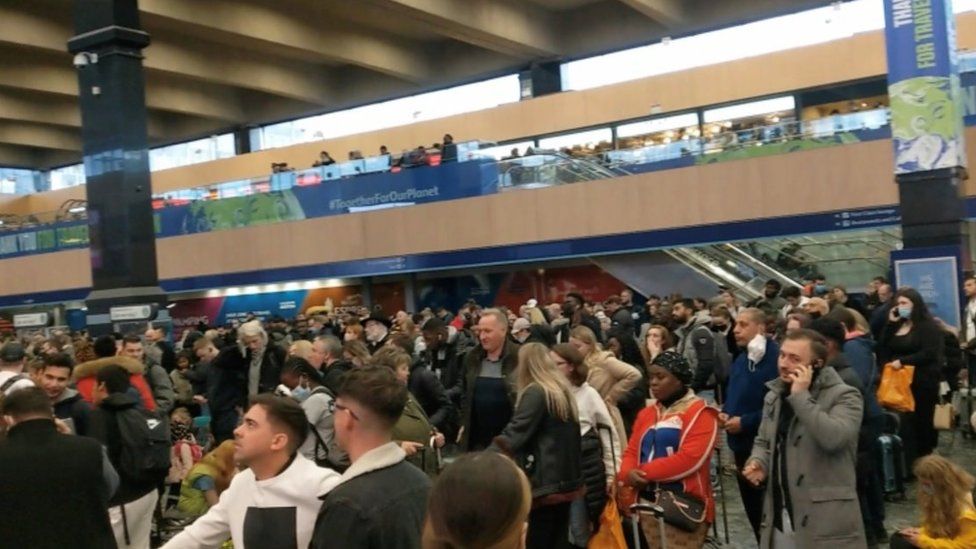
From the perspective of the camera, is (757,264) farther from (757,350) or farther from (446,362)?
(757,350)

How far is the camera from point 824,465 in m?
4.14

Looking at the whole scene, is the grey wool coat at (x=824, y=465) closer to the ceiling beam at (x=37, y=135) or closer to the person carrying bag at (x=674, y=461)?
the person carrying bag at (x=674, y=461)

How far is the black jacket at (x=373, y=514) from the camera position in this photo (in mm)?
2361

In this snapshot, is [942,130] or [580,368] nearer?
[580,368]

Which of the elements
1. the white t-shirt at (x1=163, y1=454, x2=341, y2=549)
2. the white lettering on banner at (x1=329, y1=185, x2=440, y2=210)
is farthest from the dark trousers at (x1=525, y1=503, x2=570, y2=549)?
the white lettering on banner at (x1=329, y1=185, x2=440, y2=210)

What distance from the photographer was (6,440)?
374 cm

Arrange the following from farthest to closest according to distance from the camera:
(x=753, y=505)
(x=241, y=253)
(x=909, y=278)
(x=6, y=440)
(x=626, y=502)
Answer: (x=241, y=253), (x=909, y=278), (x=753, y=505), (x=626, y=502), (x=6, y=440)

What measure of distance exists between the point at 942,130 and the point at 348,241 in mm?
15800

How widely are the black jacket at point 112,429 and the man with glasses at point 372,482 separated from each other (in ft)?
9.38

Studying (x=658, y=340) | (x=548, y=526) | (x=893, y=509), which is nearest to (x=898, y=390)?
(x=893, y=509)

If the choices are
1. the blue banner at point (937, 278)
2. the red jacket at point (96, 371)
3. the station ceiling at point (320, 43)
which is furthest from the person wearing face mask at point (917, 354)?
the station ceiling at point (320, 43)

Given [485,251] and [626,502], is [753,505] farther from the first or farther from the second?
[485,251]

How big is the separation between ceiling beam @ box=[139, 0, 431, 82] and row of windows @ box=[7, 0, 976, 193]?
200 cm

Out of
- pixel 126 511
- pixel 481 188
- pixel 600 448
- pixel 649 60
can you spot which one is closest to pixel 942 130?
pixel 600 448
